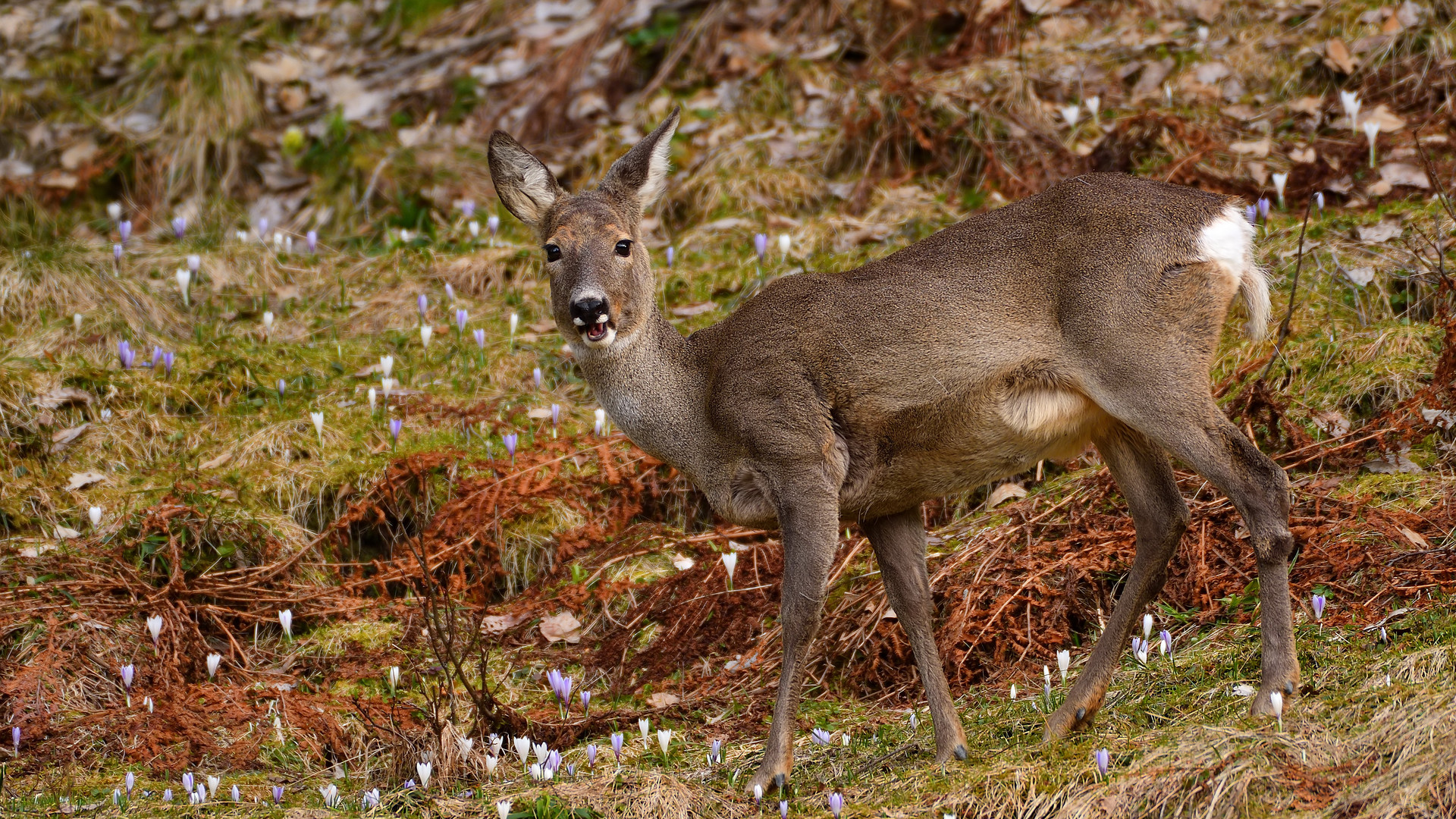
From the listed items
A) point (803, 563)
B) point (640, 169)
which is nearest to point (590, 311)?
point (640, 169)

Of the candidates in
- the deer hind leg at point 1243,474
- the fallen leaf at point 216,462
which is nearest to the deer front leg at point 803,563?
the deer hind leg at point 1243,474

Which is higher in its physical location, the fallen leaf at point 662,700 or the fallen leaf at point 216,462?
the fallen leaf at point 216,462

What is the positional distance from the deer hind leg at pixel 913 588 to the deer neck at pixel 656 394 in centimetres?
72

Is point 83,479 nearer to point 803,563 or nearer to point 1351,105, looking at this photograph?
point 803,563

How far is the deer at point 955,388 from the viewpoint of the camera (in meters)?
4.86

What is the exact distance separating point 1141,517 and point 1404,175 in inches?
138

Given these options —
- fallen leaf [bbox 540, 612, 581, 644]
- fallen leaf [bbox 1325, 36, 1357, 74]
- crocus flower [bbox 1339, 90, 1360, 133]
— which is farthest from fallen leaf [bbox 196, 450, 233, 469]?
fallen leaf [bbox 1325, 36, 1357, 74]

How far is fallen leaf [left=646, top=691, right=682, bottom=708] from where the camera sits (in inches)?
236

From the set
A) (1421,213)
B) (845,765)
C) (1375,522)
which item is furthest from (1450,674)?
(1421,213)

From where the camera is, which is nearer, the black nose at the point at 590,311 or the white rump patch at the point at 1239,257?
the white rump patch at the point at 1239,257

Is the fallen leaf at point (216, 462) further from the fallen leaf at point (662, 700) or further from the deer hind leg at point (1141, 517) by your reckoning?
the deer hind leg at point (1141, 517)

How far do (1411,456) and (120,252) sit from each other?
6955 mm

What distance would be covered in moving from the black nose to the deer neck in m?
0.21

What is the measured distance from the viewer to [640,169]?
19.5 ft
